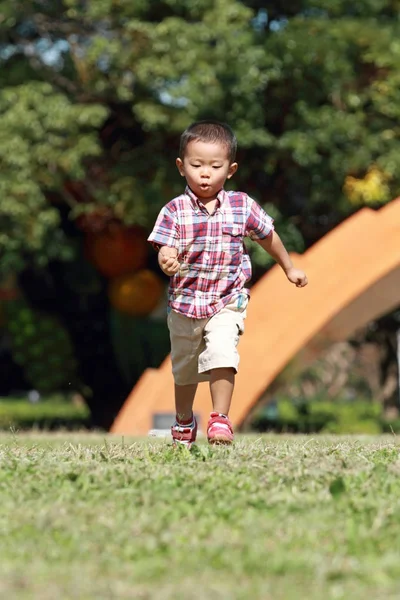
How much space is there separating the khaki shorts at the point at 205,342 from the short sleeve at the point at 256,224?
0.35 m

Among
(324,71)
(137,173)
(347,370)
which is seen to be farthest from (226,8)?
(347,370)

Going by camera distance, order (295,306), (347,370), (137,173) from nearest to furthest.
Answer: (295,306) → (137,173) → (347,370)

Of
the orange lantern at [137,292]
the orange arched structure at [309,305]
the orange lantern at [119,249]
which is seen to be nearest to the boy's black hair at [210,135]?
the orange arched structure at [309,305]

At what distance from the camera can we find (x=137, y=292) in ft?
50.9

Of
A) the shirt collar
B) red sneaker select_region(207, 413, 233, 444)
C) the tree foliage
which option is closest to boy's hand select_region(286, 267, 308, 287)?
the shirt collar

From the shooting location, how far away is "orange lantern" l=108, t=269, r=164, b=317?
1549cm

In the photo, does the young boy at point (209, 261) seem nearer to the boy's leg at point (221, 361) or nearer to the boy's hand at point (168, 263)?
the boy's leg at point (221, 361)

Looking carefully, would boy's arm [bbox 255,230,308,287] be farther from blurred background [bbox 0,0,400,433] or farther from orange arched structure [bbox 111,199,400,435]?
blurred background [bbox 0,0,400,433]

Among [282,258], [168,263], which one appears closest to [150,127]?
[282,258]

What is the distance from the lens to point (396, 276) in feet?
39.7

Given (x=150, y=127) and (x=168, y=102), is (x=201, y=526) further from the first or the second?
(x=168, y=102)

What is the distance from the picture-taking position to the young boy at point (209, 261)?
544 cm

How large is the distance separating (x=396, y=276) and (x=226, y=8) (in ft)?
15.0

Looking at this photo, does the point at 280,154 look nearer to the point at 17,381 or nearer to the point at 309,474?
the point at 17,381
